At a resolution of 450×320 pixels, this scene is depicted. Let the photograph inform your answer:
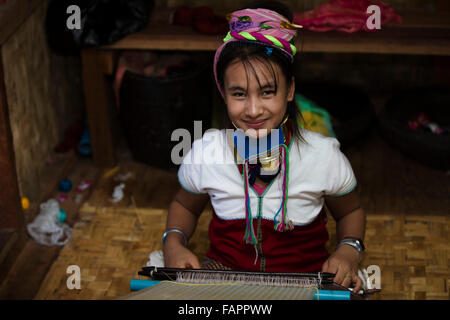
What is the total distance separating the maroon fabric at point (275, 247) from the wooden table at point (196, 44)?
1.09m

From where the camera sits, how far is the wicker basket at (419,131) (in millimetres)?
3055

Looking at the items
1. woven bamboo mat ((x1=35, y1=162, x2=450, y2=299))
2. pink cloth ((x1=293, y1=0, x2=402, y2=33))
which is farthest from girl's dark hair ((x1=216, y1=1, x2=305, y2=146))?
pink cloth ((x1=293, y1=0, x2=402, y2=33))

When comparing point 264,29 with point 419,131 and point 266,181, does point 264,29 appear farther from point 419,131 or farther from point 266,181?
point 419,131

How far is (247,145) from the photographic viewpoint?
188 cm

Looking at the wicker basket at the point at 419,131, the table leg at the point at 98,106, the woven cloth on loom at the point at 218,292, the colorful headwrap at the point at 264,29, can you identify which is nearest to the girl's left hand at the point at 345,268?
the woven cloth on loom at the point at 218,292

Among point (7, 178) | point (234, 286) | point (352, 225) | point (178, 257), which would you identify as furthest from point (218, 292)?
point (7, 178)

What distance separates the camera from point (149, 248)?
2629 millimetres

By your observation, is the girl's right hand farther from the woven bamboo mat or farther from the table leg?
the table leg

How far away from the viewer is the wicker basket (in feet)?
10.0

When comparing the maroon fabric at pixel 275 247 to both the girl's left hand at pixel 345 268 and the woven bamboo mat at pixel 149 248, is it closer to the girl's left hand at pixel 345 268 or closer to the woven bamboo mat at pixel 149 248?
the girl's left hand at pixel 345 268

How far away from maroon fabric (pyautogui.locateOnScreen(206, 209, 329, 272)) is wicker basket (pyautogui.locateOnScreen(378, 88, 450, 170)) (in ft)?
4.13

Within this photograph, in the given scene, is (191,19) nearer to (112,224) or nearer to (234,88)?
(112,224)

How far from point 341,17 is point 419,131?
70 centimetres
